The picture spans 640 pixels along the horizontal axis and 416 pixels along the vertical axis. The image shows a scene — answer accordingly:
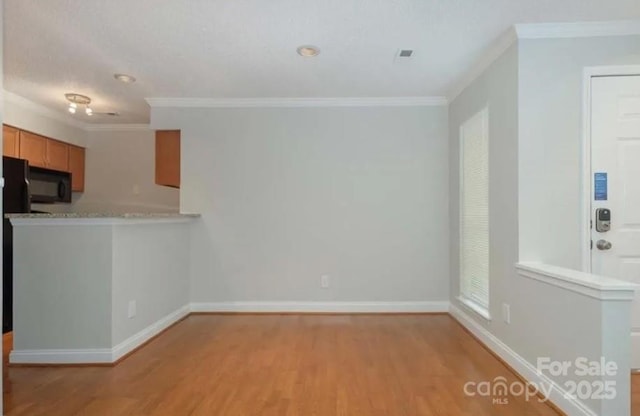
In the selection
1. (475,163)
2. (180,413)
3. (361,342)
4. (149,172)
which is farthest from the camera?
(149,172)

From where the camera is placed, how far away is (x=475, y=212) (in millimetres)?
3221

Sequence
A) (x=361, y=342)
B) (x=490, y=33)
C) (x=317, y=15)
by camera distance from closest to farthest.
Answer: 1. (x=317, y=15)
2. (x=490, y=33)
3. (x=361, y=342)

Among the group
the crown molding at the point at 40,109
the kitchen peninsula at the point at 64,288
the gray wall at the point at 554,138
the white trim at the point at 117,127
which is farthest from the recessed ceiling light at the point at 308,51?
the white trim at the point at 117,127

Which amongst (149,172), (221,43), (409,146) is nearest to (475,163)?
(409,146)

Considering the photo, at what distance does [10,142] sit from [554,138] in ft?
16.2

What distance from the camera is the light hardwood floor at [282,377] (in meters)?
2.01

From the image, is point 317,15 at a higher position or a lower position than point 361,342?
higher

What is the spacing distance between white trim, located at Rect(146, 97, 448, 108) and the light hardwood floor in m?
2.29

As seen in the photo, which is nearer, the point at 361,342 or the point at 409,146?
the point at 361,342

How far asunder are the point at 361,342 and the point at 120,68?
10.1 ft

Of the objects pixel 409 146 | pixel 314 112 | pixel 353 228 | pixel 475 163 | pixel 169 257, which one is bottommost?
pixel 169 257

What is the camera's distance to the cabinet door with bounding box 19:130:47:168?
3.91 metres

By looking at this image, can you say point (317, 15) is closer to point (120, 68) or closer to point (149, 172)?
point (120, 68)

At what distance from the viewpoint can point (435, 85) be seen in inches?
136
